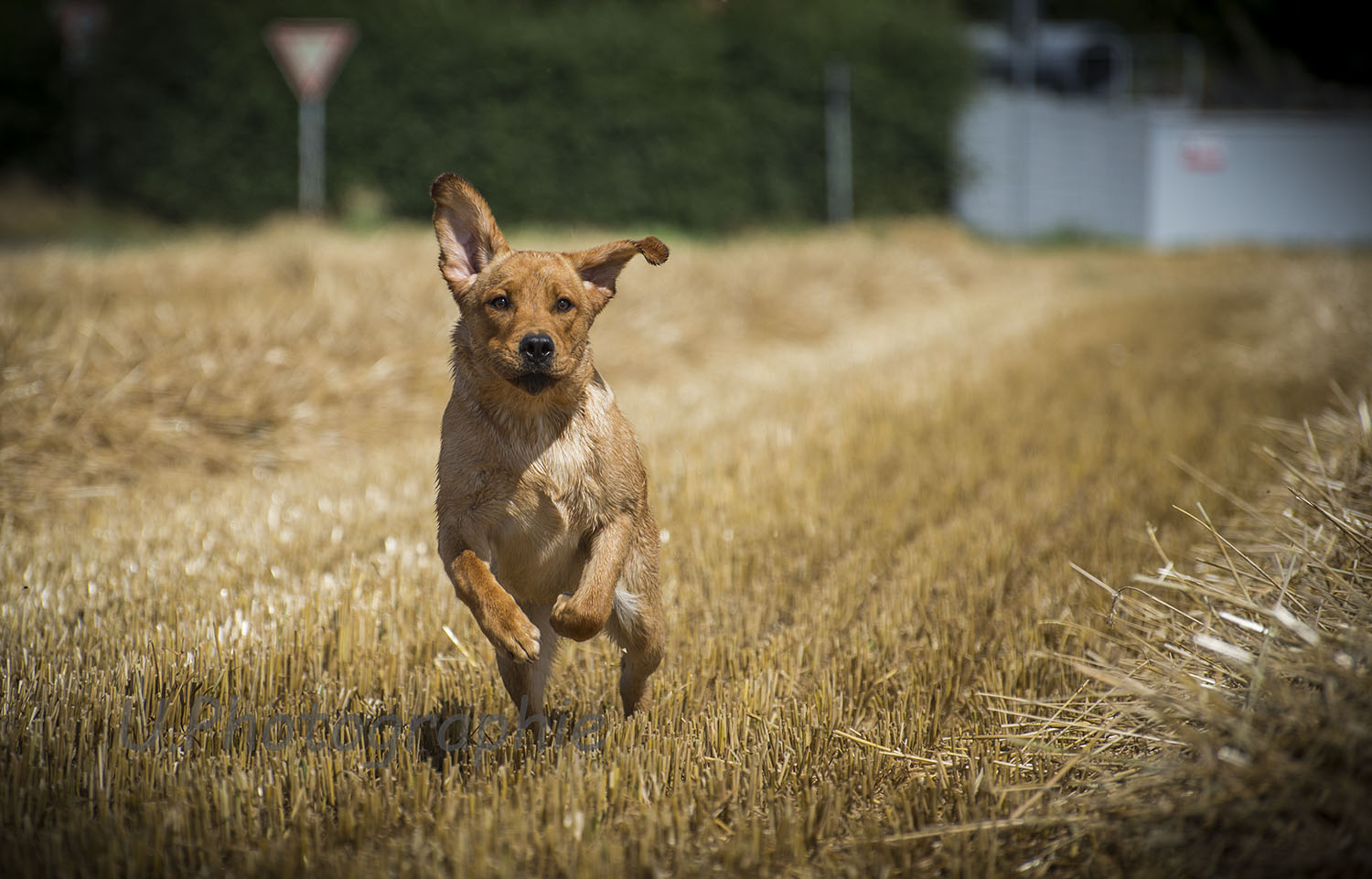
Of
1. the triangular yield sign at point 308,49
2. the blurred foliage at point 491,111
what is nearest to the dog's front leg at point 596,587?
the triangular yield sign at point 308,49

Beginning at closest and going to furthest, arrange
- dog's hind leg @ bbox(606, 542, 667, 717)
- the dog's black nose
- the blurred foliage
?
1. the dog's black nose
2. dog's hind leg @ bbox(606, 542, 667, 717)
3. the blurred foliage

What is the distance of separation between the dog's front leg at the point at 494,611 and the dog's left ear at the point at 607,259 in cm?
64

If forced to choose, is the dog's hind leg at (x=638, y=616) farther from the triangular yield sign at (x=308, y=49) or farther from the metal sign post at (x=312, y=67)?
the triangular yield sign at (x=308, y=49)

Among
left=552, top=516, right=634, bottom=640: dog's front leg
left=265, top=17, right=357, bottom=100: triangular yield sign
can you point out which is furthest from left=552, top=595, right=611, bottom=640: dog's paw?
left=265, top=17, right=357, bottom=100: triangular yield sign

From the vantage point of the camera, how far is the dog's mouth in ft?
7.11

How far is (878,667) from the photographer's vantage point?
125 inches

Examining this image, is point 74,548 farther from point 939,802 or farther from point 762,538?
Result: point 939,802

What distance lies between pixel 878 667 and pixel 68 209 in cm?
Result: 1809

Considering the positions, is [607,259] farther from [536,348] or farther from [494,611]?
[494,611]

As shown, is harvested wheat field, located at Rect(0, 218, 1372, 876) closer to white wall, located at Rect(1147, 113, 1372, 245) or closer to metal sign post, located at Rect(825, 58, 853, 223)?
metal sign post, located at Rect(825, 58, 853, 223)

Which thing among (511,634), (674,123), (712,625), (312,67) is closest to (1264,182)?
(674,123)

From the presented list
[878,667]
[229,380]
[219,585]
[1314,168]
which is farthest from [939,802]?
[1314,168]

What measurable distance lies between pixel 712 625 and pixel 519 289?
61.3 inches

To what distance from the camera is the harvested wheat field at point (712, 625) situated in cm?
216
